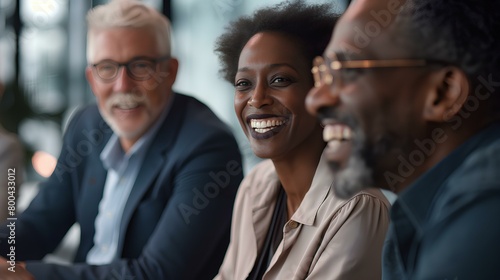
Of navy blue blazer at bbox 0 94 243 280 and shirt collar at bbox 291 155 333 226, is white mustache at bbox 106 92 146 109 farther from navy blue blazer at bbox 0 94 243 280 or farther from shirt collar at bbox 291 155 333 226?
shirt collar at bbox 291 155 333 226

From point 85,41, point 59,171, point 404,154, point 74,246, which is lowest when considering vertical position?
point 74,246

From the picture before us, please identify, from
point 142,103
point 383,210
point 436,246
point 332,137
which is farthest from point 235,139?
point 436,246

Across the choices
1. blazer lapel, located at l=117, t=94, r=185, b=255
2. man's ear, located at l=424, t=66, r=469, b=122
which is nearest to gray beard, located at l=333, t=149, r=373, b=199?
man's ear, located at l=424, t=66, r=469, b=122

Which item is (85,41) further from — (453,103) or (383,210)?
(453,103)

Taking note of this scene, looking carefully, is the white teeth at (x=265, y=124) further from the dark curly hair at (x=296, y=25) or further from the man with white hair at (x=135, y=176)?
the man with white hair at (x=135, y=176)

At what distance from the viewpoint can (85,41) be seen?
6.54 feet

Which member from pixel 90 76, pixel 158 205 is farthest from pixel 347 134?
pixel 90 76

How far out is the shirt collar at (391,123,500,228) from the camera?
2.99 ft

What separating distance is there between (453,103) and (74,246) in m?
1.41

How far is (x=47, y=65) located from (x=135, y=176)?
0.50 m

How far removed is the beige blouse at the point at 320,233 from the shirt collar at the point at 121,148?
1.50 feet

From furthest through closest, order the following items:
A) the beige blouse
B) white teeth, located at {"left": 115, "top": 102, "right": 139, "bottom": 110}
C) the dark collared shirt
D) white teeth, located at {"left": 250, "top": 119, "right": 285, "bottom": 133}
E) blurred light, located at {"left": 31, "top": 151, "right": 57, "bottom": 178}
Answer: blurred light, located at {"left": 31, "top": 151, "right": 57, "bottom": 178}
white teeth, located at {"left": 115, "top": 102, "right": 139, "bottom": 110}
white teeth, located at {"left": 250, "top": 119, "right": 285, "bottom": 133}
the beige blouse
the dark collared shirt

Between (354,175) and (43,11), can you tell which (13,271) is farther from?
(354,175)

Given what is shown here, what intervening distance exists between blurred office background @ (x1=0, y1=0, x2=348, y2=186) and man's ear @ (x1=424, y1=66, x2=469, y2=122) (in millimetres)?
Result: 995
